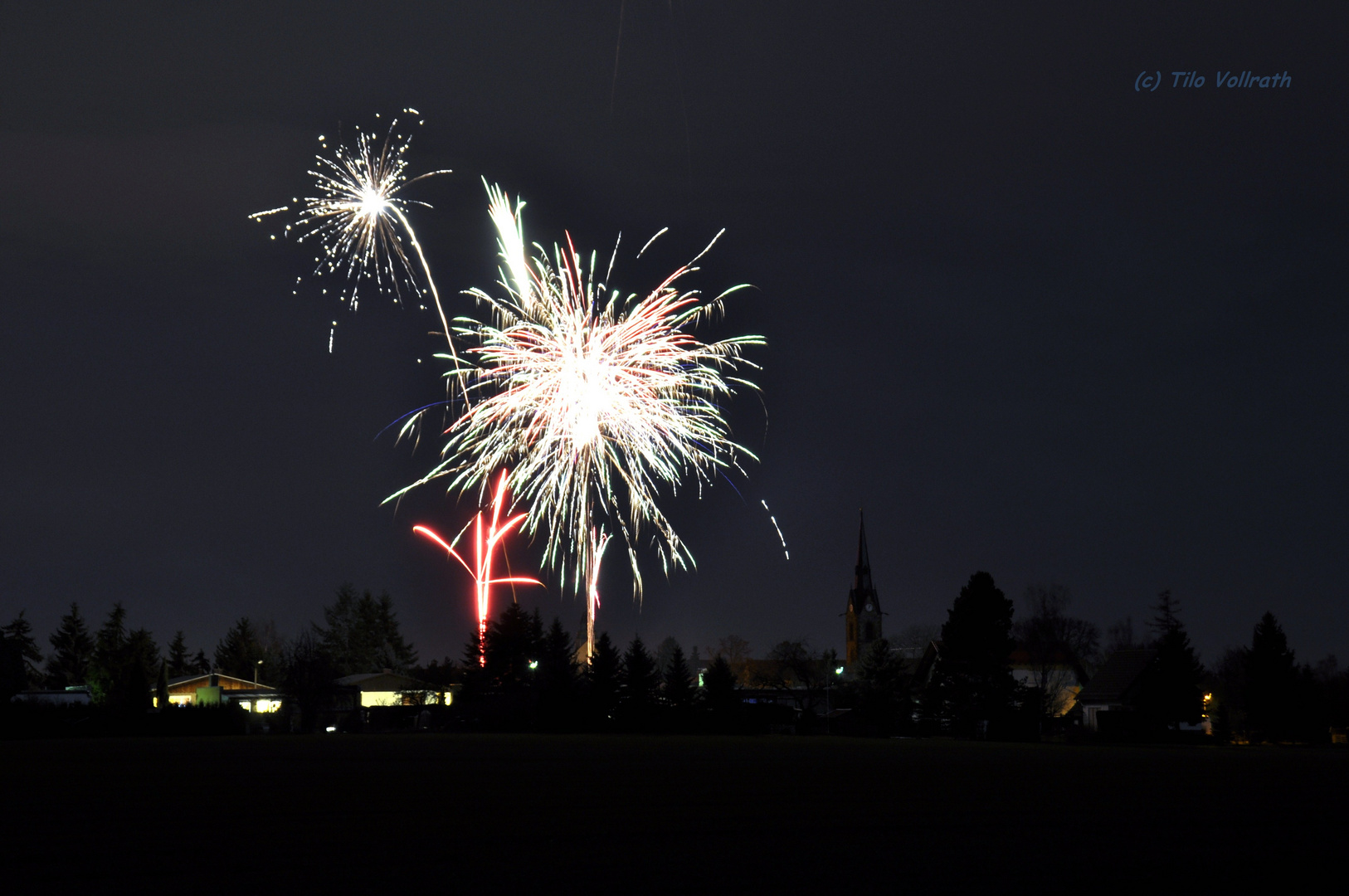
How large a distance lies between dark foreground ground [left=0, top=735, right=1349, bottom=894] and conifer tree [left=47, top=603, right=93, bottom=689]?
84197mm

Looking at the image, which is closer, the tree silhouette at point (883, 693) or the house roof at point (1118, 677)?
the tree silhouette at point (883, 693)

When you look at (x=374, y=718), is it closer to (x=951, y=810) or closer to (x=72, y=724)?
(x=72, y=724)

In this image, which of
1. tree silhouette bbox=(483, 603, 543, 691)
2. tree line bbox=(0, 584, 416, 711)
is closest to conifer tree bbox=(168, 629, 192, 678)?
tree line bbox=(0, 584, 416, 711)

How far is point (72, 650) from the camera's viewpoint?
104 meters

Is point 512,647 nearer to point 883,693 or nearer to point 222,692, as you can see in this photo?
point 883,693

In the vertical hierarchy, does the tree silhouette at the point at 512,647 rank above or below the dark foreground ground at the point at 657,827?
above

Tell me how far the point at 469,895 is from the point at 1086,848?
7.15 m

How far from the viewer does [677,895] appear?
9.84 meters

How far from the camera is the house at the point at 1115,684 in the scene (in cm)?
7469

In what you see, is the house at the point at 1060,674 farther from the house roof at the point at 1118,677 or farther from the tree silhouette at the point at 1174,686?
the tree silhouette at the point at 1174,686

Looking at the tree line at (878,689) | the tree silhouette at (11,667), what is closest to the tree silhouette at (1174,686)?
the tree line at (878,689)

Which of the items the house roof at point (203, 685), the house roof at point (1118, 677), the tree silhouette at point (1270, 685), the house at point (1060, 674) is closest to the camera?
the tree silhouette at point (1270, 685)

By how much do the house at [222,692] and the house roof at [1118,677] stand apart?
54047 millimetres

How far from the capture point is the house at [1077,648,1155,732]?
7469 cm
